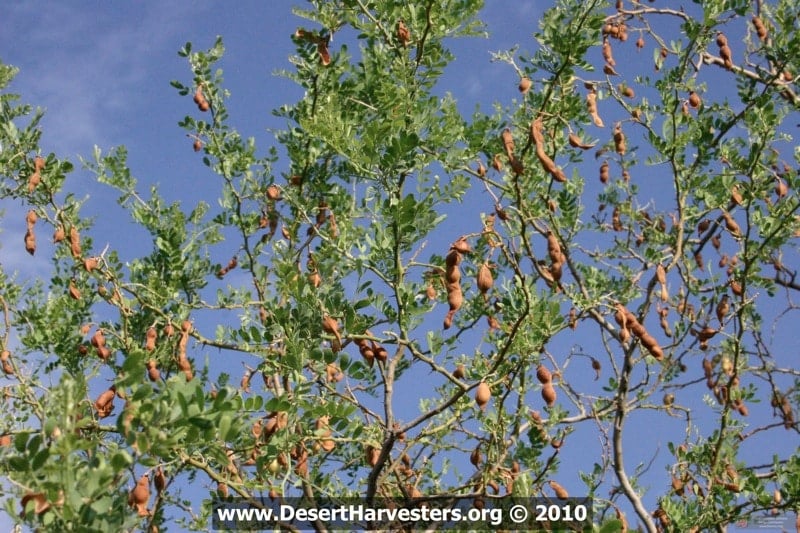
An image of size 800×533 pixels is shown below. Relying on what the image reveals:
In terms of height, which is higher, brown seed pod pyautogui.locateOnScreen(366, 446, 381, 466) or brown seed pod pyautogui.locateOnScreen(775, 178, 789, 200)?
brown seed pod pyautogui.locateOnScreen(775, 178, 789, 200)

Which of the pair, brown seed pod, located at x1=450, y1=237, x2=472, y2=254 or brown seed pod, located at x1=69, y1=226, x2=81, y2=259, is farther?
brown seed pod, located at x1=69, y1=226, x2=81, y2=259

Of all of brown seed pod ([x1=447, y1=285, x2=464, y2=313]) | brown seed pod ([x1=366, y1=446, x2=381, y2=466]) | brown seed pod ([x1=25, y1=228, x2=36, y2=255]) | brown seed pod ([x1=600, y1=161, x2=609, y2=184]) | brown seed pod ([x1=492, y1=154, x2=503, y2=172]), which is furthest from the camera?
brown seed pod ([x1=600, y1=161, x2=609, y2=184])

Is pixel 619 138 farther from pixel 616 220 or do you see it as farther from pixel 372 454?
pixel 372 454

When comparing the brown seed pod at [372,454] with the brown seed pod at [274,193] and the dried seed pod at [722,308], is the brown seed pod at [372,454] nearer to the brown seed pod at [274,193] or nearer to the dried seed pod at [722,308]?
the brown seed pod at [274,193]

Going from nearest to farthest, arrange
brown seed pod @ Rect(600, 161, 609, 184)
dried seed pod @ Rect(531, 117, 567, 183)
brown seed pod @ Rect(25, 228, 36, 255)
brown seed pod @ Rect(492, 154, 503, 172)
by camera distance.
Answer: dried seed pod @ Rect(531, 117, 567, 183) → brown seed pod @ Rect(25, 228, 36, 255) → brown seed pod @ Rect(492, 154, 503, 172) → brown seed pod @ Rect(600, 161, 609, 184)

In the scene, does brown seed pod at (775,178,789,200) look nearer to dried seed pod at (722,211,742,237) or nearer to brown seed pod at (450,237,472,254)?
dried seed pod at (722,211,742,237)

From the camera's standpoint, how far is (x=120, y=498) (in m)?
2.35

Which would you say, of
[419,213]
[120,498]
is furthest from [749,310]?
[120,498]

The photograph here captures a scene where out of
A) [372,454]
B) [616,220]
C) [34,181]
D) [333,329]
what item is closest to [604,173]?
[616,220]

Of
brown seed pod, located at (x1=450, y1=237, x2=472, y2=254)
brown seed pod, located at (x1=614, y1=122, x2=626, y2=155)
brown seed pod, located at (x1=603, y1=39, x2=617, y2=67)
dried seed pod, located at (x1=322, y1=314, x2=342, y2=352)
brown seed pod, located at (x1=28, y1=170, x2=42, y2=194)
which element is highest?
brown seed pod, located at (x1=603, y1=39, x2=617, y2=67)

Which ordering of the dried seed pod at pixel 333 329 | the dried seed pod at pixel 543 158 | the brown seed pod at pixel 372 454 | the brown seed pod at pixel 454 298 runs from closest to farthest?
the brown seed pod at pixel 454 298, the dried seed pod at pixel 543 158, the dried seed pod at pixel 333 329, the brown seed pod at pixel 372 454

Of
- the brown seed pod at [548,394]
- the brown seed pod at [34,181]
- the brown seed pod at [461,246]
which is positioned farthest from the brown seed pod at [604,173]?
the brown seed pod at [34,181]

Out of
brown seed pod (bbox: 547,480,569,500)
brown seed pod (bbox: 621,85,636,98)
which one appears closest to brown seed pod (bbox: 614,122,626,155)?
brown seed pod (bbox: 621,85,636,98)

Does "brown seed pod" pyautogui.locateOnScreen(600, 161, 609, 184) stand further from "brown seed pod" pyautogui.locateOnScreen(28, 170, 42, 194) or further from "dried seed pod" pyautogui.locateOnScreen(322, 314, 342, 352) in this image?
"brown seed pod" pyautogui.locateOnScreen(28, 170, 42, 194)
